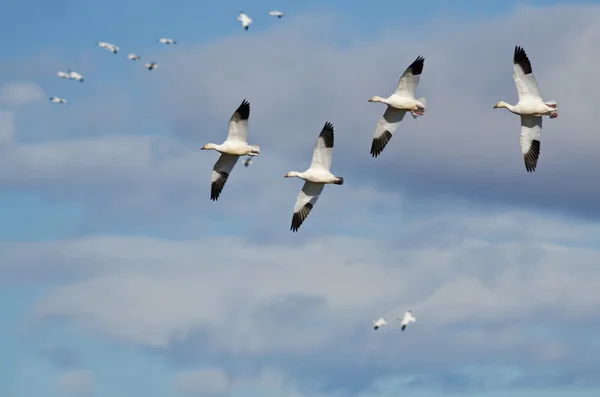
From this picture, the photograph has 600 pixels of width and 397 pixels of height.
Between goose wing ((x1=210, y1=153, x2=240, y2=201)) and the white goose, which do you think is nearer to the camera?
the white goose

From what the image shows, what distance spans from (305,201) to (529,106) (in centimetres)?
1029

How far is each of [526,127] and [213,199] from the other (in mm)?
13011

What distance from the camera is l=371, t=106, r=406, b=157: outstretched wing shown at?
90.9 metres

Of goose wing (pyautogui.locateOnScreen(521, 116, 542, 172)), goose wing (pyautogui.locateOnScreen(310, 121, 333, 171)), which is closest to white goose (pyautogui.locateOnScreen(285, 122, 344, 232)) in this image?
goose wing (pyautogui.locateOnScreen(310, 121, 333, 171))

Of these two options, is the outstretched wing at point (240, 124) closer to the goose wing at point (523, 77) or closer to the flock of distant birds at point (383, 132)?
the flock of distant birds at point (383, 132)

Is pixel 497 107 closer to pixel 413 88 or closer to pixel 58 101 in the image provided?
pixel 413 88

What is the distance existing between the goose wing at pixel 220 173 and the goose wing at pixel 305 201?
3242 mm

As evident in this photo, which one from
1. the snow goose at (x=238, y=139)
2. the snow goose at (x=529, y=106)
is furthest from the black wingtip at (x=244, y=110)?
the snow goose at (x=529, y=106)

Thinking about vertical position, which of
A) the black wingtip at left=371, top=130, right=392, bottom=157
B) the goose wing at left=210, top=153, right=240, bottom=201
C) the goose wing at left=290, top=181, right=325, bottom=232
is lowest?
the goose wing at left=290, top=181, right=325, bottom=232

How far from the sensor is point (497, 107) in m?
88.2

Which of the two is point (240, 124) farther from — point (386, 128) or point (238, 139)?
point (386, 128)

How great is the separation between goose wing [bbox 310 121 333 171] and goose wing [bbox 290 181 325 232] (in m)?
1.52

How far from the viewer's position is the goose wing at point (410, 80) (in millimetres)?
89125

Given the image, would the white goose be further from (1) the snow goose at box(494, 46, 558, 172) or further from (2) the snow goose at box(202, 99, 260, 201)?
(1) the snow goose at box(494, 46, 558, 172)
